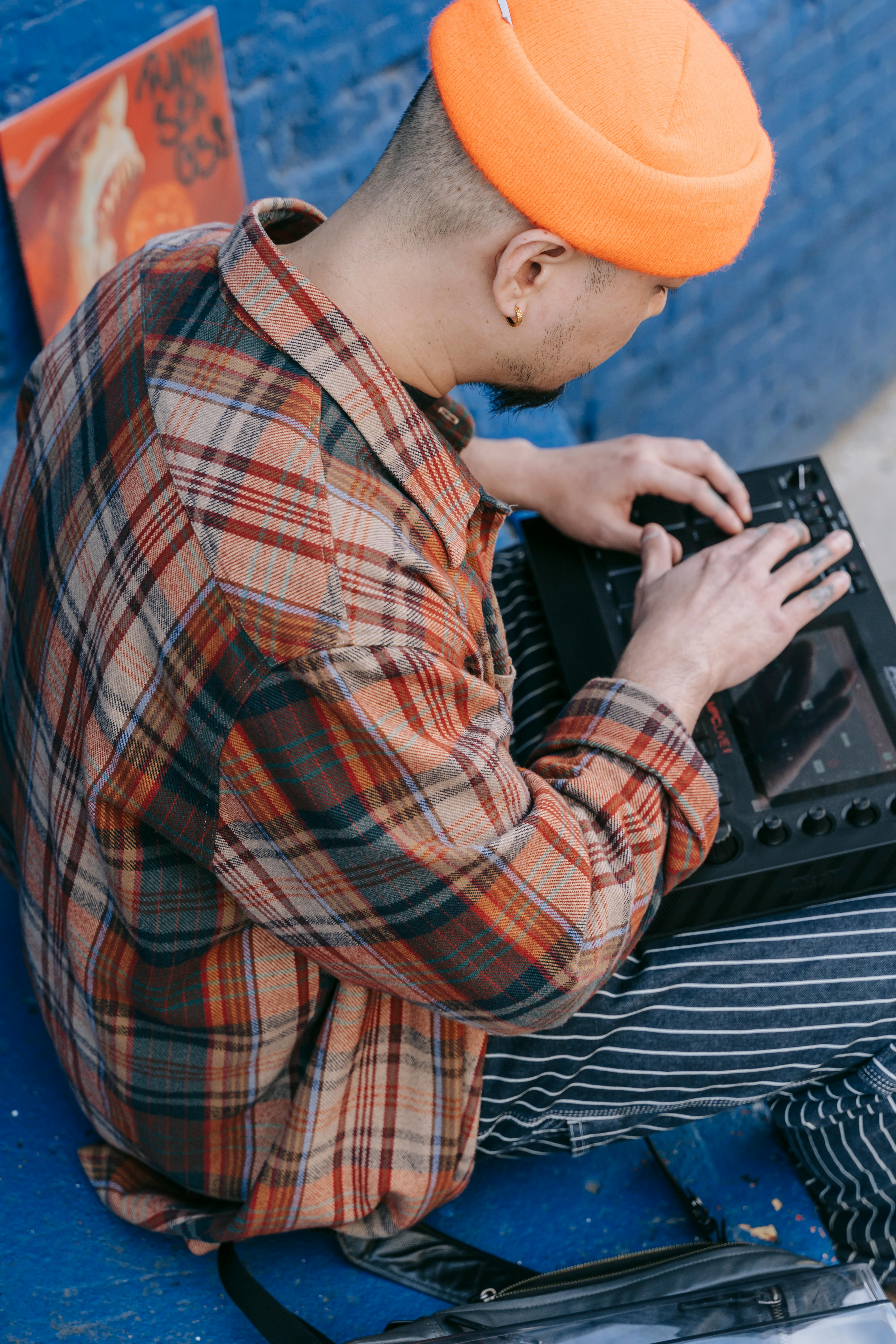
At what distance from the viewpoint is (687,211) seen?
85 centimetres

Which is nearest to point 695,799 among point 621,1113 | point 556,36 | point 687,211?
point 621,1113

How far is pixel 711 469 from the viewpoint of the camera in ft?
4.04

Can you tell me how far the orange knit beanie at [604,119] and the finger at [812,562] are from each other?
352mm

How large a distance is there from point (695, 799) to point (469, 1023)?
28cm

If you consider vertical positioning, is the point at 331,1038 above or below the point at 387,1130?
above

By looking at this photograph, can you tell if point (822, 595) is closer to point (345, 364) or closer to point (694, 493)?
point (694, 493)

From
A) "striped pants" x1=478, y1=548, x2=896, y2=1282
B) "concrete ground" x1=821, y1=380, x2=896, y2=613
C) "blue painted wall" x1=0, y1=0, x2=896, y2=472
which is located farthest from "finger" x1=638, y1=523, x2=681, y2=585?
"concrete ground" x1=821, y1=380, x2=896, y2=613

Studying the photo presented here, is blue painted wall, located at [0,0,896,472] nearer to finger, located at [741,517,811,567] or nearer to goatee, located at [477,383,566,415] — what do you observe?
goatee, located at [477,383,566,415]

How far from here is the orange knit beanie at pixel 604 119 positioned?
2.69ft

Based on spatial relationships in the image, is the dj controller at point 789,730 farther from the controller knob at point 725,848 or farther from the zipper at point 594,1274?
the zipper at point 594,1274

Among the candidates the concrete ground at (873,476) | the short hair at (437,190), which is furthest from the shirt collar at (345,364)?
the concrete ground at (873,476)

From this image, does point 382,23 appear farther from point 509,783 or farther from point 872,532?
point 872,532

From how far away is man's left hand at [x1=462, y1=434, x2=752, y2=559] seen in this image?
1.22 metres

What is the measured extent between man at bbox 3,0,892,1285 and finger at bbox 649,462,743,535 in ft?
0.38
